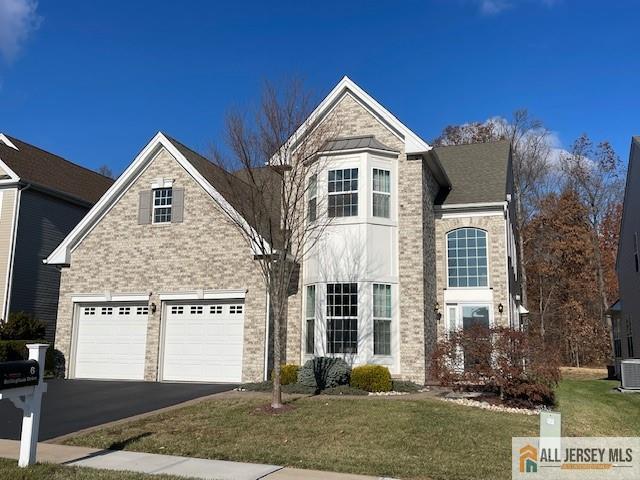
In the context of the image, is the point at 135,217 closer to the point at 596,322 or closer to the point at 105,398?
the point at 105,398

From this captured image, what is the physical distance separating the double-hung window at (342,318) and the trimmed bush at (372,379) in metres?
1.27

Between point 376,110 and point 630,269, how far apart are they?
590 inches

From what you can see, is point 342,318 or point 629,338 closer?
point 342,318

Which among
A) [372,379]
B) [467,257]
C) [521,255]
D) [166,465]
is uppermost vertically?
[521,255]

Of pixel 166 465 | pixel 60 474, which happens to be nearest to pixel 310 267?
pixel 166 465

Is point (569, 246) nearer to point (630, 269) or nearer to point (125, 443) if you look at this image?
point (630, 269)

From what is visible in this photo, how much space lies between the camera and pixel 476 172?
20.3 m

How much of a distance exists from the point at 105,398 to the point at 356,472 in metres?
8.79

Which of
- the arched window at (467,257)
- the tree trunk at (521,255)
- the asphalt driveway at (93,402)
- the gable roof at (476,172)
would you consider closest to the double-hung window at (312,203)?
the gable roof at (476,172)

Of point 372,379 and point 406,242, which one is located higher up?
point 406,242

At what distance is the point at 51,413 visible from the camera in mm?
11633

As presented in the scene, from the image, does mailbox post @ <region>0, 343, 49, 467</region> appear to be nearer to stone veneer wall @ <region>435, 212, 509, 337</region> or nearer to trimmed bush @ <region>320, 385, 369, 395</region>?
trimmed bush @ <region>320, 385, 369, 395</region>

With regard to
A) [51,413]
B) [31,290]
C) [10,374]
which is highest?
[31,290]

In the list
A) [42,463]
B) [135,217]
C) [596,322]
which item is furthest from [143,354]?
[596,322]
